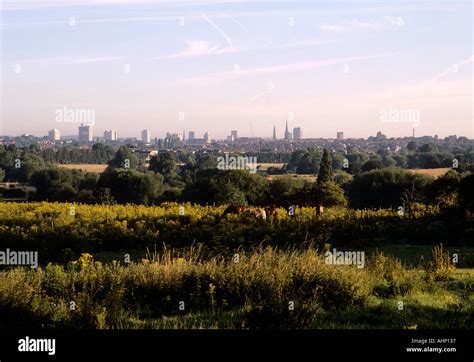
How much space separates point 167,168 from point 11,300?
28837 mm

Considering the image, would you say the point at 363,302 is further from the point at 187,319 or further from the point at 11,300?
the point at 11,300

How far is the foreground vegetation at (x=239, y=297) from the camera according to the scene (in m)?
6.65

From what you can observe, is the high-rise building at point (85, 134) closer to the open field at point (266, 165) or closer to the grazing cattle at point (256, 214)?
the grazing cattle at point (256, 214)

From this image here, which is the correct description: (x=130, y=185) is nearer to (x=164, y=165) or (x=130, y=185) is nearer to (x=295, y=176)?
(x=164, y=165)

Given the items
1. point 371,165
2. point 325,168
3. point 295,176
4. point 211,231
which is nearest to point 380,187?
point 371,165

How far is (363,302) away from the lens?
7547 mm
